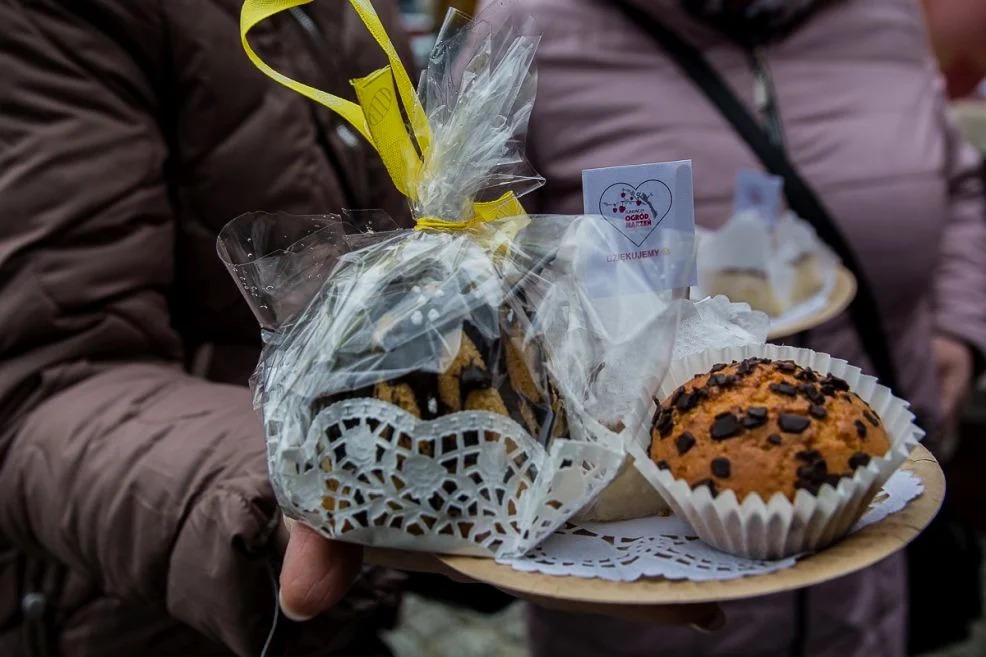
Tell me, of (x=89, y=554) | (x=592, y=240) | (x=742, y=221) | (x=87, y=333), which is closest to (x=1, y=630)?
(x=89, y=554)

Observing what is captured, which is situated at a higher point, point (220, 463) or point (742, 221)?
point (220, 463)

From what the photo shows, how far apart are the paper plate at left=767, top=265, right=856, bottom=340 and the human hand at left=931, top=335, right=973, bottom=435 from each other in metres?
0.39

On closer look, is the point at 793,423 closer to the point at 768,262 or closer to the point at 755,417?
the point at 755,417

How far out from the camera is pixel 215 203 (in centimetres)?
117

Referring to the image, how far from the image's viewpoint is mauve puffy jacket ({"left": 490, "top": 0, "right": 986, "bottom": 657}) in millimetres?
1604

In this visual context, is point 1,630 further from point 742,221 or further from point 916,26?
point 916,26

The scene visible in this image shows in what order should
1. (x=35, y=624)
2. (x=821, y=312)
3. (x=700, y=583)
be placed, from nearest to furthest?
1. (x=700, y=583)
2. (x=35, y=624)
3. (x=821, y=312)

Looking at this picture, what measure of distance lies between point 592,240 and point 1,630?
91 cm

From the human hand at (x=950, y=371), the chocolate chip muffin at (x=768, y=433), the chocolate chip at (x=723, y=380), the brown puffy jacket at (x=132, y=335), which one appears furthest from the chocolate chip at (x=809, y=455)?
the human hand at (x=950, y=371)

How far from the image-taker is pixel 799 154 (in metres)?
1.70

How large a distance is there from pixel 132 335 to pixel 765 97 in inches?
50.2

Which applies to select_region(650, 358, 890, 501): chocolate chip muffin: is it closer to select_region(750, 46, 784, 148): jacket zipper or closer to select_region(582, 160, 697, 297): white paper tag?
select_region(582, 160, 697, 297): white paper tag

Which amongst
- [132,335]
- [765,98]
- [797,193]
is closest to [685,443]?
[132,335]

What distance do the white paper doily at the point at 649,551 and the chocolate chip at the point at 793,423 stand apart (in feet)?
0.37
